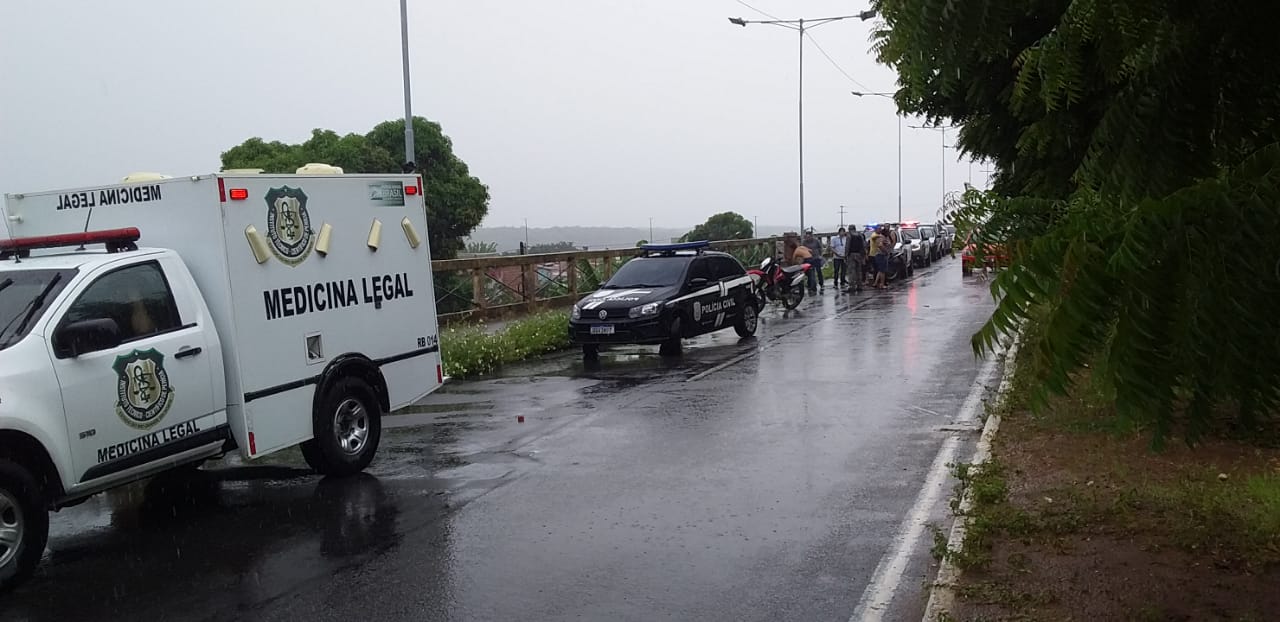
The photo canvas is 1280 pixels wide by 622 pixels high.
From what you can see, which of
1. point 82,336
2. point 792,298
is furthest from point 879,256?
point 82,336

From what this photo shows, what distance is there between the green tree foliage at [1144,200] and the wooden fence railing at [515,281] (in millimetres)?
18182

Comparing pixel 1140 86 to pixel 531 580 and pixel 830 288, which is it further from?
pixel 830 288

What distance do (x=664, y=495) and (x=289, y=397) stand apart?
2869 millimetres

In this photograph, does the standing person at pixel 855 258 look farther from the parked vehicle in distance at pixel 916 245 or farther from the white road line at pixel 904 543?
the white road line at pixel 904 543

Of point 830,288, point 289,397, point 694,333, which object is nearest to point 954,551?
point 289,397

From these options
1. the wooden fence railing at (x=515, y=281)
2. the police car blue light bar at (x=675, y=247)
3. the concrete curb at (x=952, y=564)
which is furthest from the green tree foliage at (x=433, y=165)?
the concrete curb at (x=952, y=564)

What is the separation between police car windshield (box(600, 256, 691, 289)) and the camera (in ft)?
60.8

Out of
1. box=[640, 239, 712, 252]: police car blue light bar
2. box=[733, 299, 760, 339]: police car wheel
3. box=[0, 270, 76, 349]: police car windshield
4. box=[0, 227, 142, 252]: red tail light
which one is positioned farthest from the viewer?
box=[733, 299, 760, 339]: police car wheel

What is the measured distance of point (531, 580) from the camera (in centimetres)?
646

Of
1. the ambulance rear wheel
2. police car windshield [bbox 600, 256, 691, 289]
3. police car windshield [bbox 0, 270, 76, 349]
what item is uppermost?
police car windshield [bbox 0, 270, 76, 349]

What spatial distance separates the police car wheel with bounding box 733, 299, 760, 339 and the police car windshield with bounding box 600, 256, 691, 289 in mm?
1563

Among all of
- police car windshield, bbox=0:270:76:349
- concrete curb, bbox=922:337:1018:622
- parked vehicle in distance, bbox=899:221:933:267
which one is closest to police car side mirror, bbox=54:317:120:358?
police car windshield, bbox=0:270:76:349

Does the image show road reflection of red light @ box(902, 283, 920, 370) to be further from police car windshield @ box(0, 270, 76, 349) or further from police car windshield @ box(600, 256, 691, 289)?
police car windshield @ box(0, 270, 76, 349)

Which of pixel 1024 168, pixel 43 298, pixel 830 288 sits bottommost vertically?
pixel 830 288
